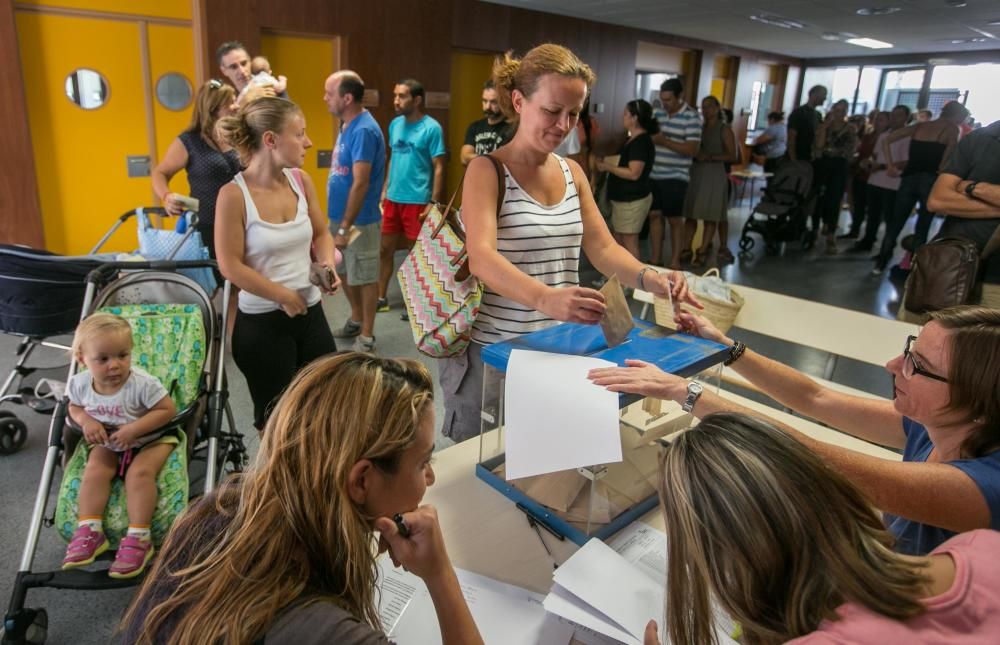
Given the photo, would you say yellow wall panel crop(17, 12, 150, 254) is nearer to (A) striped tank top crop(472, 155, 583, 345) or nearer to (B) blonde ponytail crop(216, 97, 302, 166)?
(B) blonde ponytail crop(216, 97, 302, 166)

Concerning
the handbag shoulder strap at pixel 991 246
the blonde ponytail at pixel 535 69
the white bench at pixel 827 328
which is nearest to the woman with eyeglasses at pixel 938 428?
the blonde ponytail at pixel 535 69

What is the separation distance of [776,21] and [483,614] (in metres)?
8.74

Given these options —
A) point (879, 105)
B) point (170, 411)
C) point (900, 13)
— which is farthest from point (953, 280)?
point (879, 105)

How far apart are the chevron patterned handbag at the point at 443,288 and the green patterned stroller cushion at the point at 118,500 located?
0.95 m

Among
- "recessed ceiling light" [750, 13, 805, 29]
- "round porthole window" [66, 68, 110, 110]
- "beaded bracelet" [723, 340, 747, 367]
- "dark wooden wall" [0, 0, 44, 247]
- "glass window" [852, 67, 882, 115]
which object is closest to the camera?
"beaded bracelet" [723, 340, 747, 367]

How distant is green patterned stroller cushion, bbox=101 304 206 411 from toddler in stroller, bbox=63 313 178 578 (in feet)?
0.38

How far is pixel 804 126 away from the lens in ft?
25.0

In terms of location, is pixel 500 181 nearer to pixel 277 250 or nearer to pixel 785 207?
pixel 277 250

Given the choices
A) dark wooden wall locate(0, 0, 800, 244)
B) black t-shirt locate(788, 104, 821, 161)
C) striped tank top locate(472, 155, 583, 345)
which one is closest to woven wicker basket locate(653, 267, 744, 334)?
striped tank top locate(472, 155, 583, 345)

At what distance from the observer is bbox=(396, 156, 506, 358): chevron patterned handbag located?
162 centimetres

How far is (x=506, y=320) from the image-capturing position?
166 cm

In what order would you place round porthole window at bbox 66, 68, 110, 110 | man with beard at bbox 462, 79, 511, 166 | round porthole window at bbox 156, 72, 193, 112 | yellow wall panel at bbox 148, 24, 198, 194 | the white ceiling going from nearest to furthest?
man with beard at bbox 462, 79, 511, 166 → round porthole window at bbox 66, 68, 110, 110 → yellow wall panel at bbox 148, 24, 198, 194 → round porthole window at bbox 156, 72, 193, 112 → the white ceiling

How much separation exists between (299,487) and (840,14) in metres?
8.56

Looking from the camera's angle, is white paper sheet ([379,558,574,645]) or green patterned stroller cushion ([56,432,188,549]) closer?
white paper sheet ([379,558,574,645])
